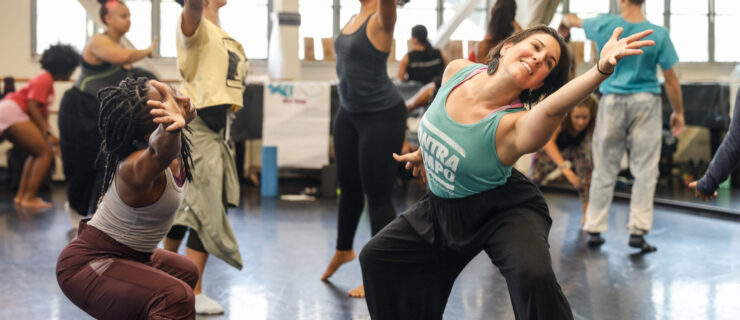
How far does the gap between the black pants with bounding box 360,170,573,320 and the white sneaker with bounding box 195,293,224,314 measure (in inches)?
40.1

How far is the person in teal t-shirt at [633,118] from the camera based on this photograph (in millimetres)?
4332

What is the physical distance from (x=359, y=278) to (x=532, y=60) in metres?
1.95

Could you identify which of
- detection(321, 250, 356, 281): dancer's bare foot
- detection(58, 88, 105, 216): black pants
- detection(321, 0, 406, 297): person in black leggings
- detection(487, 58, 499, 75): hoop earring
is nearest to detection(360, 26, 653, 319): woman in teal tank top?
detection(487, 58, 499, 75): hoop earring

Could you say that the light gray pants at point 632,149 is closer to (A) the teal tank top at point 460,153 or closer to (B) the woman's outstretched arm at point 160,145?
(A) the teal tank top at point 460,153

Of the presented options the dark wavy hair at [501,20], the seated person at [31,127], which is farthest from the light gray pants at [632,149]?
the seated person at [31,127]

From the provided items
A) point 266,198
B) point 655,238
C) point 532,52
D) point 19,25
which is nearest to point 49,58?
point 266,198

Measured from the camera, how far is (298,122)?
24.2 feet

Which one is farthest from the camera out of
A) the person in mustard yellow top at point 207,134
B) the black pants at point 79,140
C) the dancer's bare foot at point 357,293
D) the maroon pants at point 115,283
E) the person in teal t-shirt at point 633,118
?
the black pants at point 79,140

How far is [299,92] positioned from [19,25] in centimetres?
654

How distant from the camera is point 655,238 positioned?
16.3 ft

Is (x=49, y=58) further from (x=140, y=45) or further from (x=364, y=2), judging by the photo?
(x=140, y=45)

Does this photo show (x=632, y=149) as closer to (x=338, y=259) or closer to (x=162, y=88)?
(x=338, y=259)

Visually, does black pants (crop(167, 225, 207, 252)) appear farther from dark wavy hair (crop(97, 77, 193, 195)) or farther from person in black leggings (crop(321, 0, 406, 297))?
dark wavy hair (crop(97, 77, 193, 195))

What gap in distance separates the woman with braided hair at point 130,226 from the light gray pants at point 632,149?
3.01m
